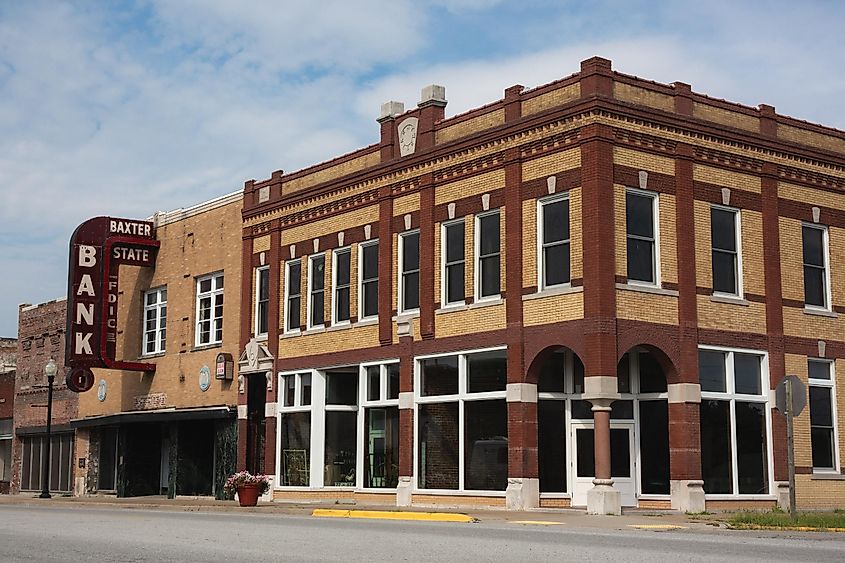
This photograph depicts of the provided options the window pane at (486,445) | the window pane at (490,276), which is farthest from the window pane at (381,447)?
the window pane at (490,276)

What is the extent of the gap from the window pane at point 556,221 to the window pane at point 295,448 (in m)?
11.0

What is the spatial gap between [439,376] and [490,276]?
3.13 metres

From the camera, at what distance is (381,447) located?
32344mm

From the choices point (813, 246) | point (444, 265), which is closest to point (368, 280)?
point (444, 265)

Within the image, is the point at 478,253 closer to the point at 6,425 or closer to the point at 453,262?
the point at 453,262

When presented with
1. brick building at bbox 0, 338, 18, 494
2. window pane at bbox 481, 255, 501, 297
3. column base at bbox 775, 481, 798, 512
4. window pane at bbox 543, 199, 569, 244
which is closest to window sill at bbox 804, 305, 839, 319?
column base at bbox 775, 481, 798, 512

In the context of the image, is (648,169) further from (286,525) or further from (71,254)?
(71,254)

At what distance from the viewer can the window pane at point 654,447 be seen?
2711 centimetres

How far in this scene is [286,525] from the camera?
21156mm

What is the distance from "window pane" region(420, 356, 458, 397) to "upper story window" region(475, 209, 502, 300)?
203cm

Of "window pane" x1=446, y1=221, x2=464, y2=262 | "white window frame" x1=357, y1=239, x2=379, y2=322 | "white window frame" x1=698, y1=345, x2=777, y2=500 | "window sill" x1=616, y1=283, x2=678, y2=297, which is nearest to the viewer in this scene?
"window sill" x1=616, y1=283, x2=678, y2=297

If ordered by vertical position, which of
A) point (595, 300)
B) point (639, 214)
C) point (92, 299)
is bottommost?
point (595, 300)

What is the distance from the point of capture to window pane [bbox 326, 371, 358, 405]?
113ft

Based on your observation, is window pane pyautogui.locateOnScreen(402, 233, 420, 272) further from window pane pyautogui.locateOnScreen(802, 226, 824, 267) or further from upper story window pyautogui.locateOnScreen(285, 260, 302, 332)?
window pane pyautogui.locateOnScreen(802, 226, 824, 267)
